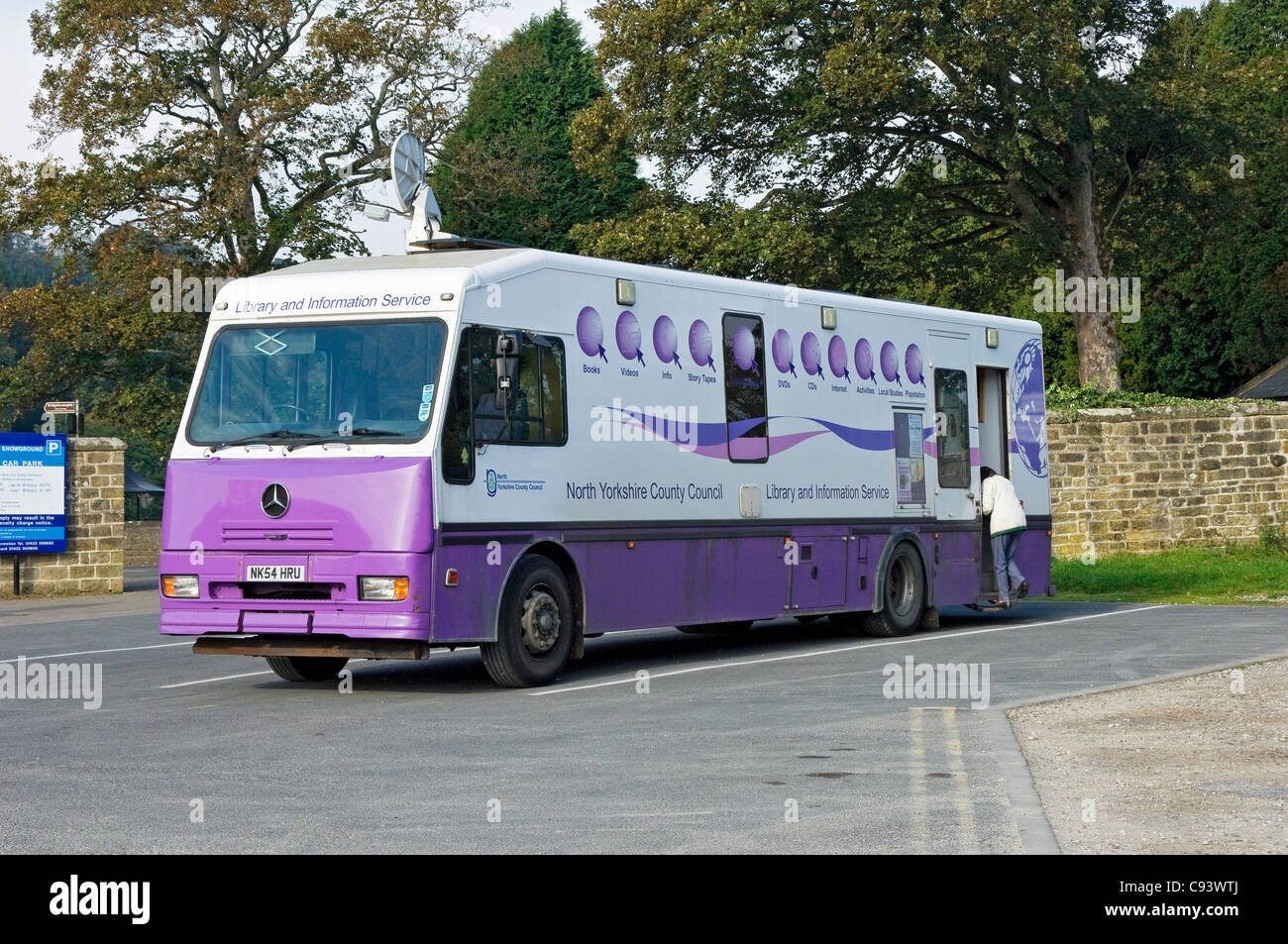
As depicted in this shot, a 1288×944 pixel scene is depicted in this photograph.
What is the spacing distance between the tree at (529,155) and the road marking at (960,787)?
95.4 ft

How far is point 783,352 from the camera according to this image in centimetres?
1683

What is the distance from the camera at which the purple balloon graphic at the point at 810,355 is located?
1716 centimetres

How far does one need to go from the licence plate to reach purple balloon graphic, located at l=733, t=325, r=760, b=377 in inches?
197

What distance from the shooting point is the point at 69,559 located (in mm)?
28312

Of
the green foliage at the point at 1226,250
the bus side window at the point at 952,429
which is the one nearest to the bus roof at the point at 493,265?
the bus side window at the point at 952,429

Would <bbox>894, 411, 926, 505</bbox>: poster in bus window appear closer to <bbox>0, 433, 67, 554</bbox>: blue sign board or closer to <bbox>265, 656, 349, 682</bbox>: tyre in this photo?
<bbox>265, 656, 349, 682</bbox>: tyre

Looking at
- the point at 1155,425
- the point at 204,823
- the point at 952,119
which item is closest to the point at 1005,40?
the point at 952,119

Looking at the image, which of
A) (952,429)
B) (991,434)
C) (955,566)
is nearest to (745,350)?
(952,429)

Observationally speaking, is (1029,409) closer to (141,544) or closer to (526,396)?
(526,396)

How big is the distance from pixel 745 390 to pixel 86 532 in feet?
51.1

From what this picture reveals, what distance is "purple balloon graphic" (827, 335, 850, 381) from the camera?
57.7 feet

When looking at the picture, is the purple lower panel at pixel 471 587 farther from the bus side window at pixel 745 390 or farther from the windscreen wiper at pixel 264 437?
the bus side window at pixel 745 390

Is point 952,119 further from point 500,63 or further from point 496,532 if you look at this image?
point 496,532

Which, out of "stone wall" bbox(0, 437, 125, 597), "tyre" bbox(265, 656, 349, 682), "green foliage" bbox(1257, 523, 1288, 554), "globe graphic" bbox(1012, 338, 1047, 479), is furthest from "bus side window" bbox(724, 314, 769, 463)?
"green foliage" bbox(1257, 523, 1288, 554)
